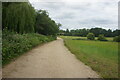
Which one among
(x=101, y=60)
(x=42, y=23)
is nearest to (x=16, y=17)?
(x=101, y=60)

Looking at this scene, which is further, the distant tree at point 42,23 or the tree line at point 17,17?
the distant tree at point 42,23

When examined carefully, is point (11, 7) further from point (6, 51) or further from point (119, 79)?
point (119, 79)

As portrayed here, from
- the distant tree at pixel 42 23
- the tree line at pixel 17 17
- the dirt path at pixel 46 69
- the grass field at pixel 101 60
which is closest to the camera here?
the dirt path at pixel 46 69

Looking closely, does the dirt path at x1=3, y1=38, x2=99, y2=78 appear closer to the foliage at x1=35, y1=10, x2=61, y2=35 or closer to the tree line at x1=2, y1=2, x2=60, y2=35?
the tree line at x1=2, y1=2, x2=60, y2=35

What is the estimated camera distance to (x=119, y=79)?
4258 millimetres

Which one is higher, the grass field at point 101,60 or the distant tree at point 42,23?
the distant tree at point 42,23

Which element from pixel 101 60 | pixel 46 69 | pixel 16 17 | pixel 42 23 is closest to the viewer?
pixel 46 69

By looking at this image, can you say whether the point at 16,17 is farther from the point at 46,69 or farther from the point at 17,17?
the point at 46,69

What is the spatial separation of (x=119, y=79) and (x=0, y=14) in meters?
8.80

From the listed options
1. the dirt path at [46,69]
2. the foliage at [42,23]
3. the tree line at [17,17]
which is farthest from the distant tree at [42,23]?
the dirt path at [46,69]

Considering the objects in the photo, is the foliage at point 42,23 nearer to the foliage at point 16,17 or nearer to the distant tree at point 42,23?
the distant tree at point 42,23

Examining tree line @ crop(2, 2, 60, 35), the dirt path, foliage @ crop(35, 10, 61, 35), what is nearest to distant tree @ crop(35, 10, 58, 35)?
foliage @ crop(35, 10, 61, 35)

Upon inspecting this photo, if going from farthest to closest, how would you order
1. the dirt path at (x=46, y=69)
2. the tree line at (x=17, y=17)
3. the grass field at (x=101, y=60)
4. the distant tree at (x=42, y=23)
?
the distant tree at (x=42, y=23) → the tree line at (x=17, y=17) → the grass field at (x=101, y=60) → the dirt path at (x=46, y=69)

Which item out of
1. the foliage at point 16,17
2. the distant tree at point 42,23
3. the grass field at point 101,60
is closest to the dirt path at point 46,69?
the grass field at point 101,60
